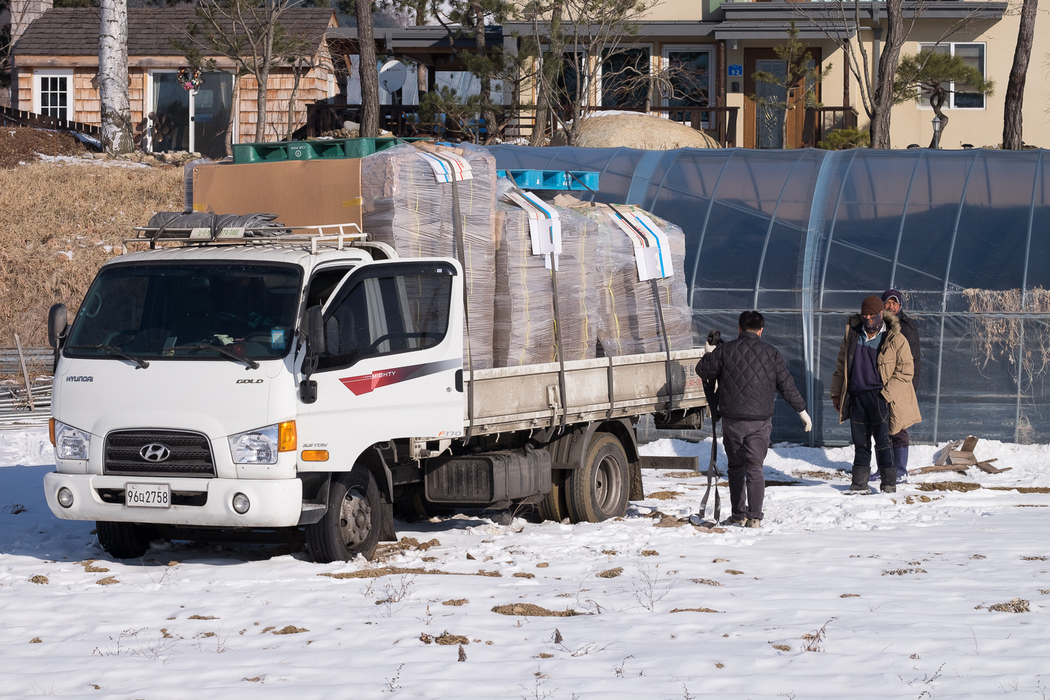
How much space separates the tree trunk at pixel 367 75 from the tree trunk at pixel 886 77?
411 inches

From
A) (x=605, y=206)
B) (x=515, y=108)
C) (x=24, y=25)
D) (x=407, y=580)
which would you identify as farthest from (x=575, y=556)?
(x=24, y=25)

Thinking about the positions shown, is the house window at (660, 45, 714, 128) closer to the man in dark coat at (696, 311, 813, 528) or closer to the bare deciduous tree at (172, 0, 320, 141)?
the bare deciduous tree at (172, 0, 320, 141)

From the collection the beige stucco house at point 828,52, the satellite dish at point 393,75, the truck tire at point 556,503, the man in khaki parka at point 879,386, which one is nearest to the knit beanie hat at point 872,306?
the man in khaki parka at point 879,386

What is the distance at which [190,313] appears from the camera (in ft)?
28.0

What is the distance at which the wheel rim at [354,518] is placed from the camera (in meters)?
8.83

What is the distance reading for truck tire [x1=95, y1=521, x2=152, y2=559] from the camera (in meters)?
9.05

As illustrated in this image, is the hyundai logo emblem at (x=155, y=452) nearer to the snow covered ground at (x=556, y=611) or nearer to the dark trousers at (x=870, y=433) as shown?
the snow covered ground at (x=556, y=611)

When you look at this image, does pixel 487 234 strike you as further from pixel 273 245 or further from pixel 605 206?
pixel 605 206

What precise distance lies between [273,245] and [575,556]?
306cm

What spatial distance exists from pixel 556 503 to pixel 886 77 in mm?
17115

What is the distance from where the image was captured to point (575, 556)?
921 centimetres

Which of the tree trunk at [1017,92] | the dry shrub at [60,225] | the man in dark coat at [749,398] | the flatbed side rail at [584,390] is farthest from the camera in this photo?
the tree trunk at [1017,92]

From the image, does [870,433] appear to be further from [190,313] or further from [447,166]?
[190,313]

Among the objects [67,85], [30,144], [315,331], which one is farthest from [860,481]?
[67,85]
